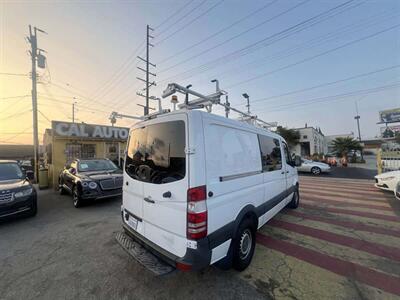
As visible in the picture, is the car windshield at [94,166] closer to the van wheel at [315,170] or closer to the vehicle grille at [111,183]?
the vehicle grille at [111,183]

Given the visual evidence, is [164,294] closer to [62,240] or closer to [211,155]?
[211,155]

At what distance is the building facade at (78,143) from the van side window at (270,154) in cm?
1017

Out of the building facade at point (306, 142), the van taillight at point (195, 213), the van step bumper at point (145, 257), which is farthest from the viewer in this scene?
the building facade at point (306, 142)

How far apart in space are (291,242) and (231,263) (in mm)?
1642

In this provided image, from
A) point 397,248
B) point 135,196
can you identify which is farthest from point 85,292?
point 397,248

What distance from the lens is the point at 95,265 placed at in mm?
2840

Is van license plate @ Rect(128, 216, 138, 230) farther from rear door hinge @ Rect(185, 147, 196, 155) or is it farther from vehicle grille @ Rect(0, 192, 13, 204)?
vehicle grille @ Rect(0, 192, 13, 204)

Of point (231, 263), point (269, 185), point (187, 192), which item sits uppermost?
point (187, 192)

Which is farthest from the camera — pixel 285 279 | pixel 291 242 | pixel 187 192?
pixel 291 242

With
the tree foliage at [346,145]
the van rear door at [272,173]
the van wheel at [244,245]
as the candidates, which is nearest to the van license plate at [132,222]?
the van wheel at [244,245]

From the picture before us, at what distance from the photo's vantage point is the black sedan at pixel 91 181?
588 centimetres

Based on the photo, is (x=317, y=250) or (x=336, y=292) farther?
(x=317, y=250)

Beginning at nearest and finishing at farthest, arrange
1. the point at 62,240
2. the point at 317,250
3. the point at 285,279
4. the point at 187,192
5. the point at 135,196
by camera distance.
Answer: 1. the point at 187,192
2. the point at 285,279
3. the point at 135,196
4. the point at 317,250
5. the point at 62,240

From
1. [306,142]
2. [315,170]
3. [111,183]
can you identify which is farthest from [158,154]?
[306,142]
